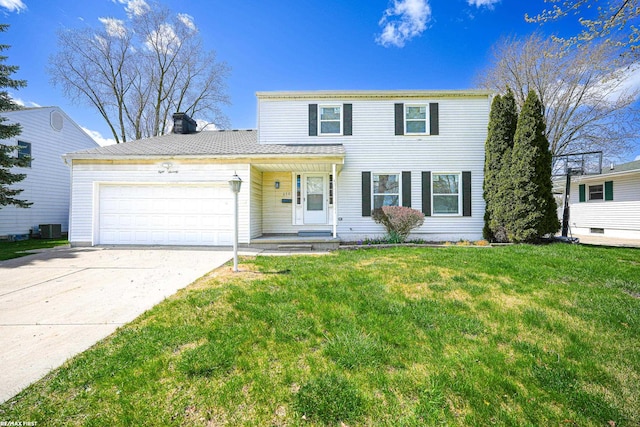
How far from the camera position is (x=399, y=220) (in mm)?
8766

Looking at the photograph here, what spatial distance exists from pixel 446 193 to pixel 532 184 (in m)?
2.50

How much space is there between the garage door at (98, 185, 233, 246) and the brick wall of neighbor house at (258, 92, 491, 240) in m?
4.13

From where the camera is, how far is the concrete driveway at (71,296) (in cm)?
251

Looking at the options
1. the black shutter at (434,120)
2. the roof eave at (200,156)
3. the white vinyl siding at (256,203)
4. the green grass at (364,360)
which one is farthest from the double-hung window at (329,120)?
the green grass at (364,360)

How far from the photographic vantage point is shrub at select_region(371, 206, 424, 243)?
8.73 metres

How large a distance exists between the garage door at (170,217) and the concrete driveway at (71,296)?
3.15 feet

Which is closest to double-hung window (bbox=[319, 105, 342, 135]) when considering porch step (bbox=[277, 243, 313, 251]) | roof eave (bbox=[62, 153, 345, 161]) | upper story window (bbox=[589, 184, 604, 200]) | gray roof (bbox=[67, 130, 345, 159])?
gray roof (bbox=[67, 130, 345, 159])

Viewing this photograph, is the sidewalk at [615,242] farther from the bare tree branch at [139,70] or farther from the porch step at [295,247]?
the bare tree branch at [139,70]

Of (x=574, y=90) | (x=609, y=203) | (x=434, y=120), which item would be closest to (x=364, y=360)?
(x=434, y=120)

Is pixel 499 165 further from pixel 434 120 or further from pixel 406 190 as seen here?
pixel 406 190

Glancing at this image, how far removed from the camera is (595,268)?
198 inches

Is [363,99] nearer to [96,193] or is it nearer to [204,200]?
[204,200]

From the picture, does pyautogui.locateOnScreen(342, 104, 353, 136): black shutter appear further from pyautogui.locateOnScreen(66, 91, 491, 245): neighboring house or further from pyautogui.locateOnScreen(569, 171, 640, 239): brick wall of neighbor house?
pyautogui.locateOnScreen(569, 171, 640, 239): brick wall of neighbor house

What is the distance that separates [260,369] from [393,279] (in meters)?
2.99
